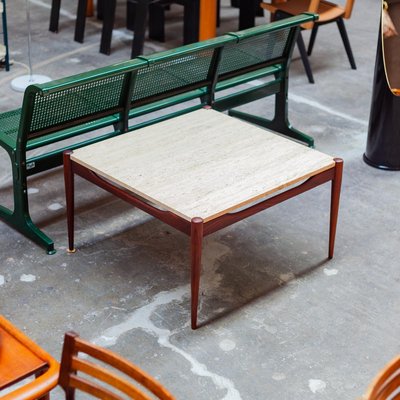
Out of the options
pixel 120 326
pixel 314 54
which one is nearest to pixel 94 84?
pixel 120 326

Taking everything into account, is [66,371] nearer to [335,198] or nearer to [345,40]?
[335,198]

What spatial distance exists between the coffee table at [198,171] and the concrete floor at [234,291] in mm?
162

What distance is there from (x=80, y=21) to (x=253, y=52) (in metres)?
2.44

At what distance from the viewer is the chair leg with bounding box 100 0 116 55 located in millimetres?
6371

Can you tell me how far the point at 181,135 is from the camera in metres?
3.89

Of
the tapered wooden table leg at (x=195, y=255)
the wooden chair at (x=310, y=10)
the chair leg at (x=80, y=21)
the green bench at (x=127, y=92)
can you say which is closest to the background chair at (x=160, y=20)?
the chair leg at (x=80, y=21)

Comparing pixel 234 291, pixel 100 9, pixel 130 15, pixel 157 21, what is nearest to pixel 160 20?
pixel 157 21

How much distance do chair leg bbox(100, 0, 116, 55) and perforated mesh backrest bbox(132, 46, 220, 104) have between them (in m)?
2.14

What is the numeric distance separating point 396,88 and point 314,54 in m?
1.99

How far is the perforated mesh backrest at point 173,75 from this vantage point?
4074 millimetres

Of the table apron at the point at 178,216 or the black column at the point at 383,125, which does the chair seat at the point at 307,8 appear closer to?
the black column at the point at 383,125

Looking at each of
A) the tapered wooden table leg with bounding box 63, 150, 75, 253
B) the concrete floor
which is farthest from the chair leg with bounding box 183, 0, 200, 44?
the tapered wooden table leg with bounding box 63, 150, 75, 253

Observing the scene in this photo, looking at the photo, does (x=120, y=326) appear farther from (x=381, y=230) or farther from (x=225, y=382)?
(x=381, y=230)

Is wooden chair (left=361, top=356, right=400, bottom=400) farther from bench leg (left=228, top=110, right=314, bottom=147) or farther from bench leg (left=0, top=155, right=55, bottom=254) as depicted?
bench leg (left=228, top=110, right=314, bottom=147)
